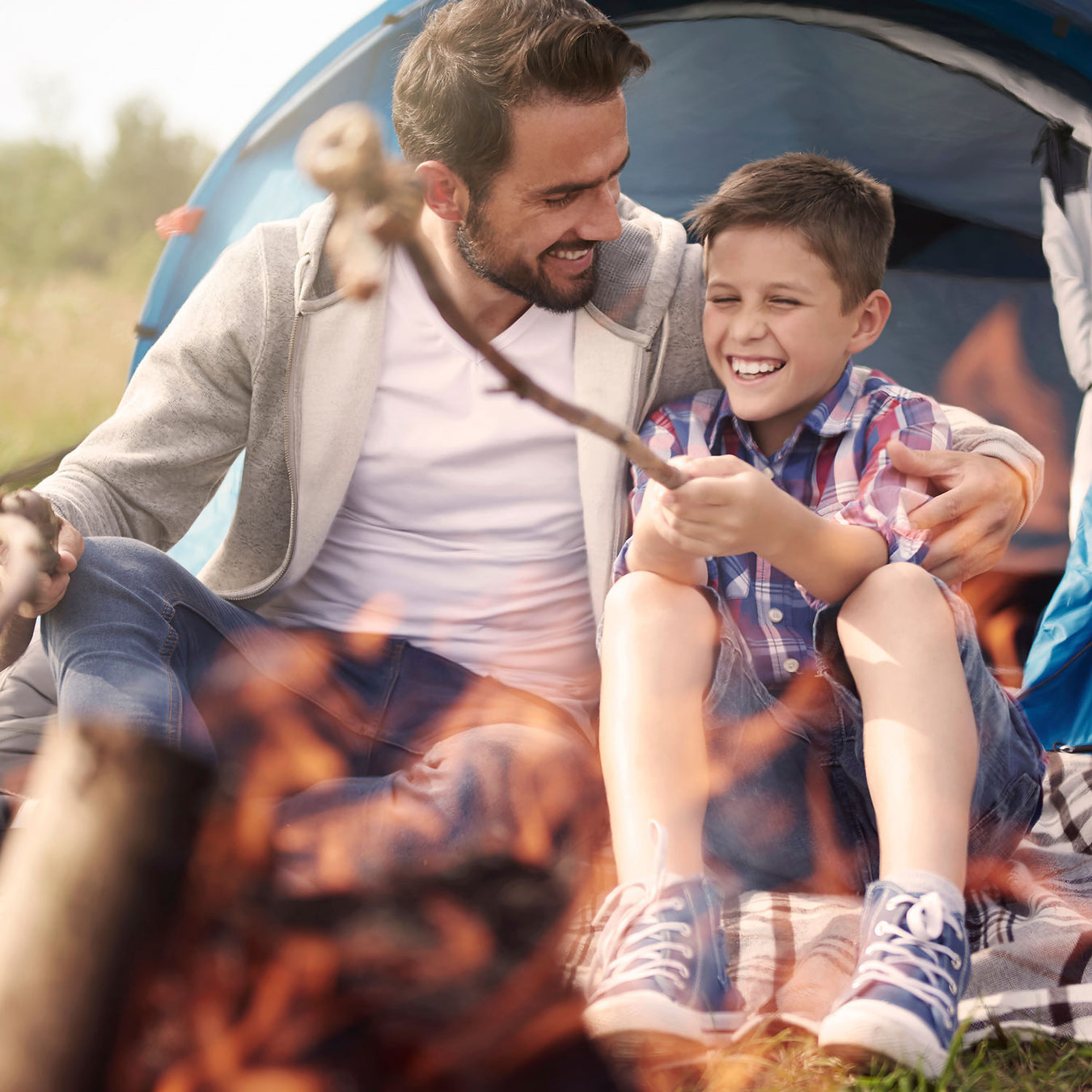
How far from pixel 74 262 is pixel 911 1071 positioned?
7.57 metres

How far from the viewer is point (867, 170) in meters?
2.11

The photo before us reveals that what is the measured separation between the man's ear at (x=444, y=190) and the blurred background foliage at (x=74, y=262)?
105 inches

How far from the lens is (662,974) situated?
32.5 inches

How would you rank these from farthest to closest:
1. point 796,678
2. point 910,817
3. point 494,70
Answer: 1. point 494,70
2. point 796,678
3. point 910,817

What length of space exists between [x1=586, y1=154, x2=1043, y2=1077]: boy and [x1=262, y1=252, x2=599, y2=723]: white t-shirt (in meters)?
0.17

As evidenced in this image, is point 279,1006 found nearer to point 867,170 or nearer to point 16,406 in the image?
point 867,170

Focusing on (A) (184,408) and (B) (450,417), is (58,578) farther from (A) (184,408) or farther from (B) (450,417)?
(B) (450,417)

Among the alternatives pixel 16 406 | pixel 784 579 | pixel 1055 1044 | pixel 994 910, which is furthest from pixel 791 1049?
pixel 16 406

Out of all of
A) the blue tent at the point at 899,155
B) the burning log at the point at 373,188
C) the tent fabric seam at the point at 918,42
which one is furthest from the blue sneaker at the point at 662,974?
the tent fabric seam at the point at 918,42

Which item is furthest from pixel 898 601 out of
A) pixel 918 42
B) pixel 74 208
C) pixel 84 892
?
pixel 74 208

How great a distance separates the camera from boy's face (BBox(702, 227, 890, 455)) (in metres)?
1.16

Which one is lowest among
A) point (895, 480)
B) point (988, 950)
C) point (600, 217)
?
point (988, 950)

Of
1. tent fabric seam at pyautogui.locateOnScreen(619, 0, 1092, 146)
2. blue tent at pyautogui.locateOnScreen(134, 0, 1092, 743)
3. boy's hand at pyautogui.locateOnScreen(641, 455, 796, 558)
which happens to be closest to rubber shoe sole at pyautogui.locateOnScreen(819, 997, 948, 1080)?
boy's hand at pyautogui.locateOnScreen(641, 455, 796, 558)

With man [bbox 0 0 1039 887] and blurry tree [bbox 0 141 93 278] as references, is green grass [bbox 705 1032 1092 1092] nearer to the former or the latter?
man [bbox 0 0 1039 887]
